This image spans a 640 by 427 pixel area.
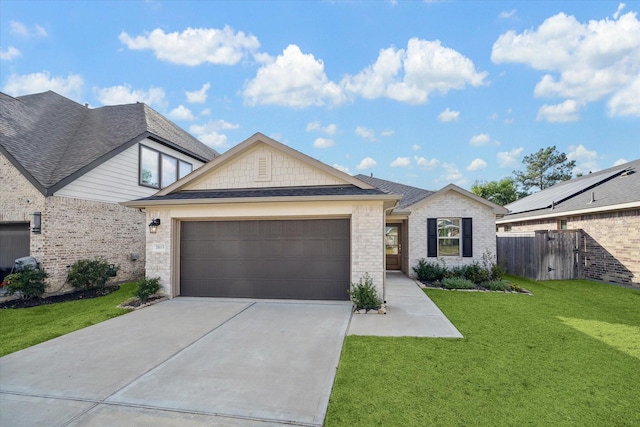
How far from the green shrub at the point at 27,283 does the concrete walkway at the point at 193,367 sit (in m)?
3.91

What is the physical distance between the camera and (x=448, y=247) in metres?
12.5

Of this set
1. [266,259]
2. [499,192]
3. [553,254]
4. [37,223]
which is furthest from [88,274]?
[499,192]

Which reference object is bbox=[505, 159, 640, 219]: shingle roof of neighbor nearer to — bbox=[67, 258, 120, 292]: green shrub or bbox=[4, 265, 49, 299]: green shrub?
bbox=[67, 258, 120, 292]: green shrub

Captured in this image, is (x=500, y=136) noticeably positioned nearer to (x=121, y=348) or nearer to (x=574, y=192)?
(x=574, y=192)

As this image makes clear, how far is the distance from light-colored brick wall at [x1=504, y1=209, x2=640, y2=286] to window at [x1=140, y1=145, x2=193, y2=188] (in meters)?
17.7

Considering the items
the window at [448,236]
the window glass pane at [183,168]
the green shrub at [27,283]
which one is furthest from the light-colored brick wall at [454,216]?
the green shrub at [27,283]

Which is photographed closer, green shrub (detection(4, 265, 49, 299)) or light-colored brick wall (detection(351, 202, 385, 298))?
light-colored brick wall (detection(351, 202, 385, 298))

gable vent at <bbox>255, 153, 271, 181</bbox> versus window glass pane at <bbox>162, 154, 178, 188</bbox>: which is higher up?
window glass pane at <bbox>162, 154, 178, 188</bbox>

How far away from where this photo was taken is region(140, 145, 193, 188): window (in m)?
12.7

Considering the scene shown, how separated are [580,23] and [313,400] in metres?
16.4

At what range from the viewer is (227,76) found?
50.4 ft

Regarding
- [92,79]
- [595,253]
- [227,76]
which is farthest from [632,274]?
[92,79]

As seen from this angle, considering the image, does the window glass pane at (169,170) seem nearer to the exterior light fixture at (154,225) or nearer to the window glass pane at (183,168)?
the window glass pane at (183,168)

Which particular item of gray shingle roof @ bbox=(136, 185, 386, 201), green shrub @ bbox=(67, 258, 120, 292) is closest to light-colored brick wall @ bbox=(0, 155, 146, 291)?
green shrub @ bbox=(67, 258, 120, 292)
